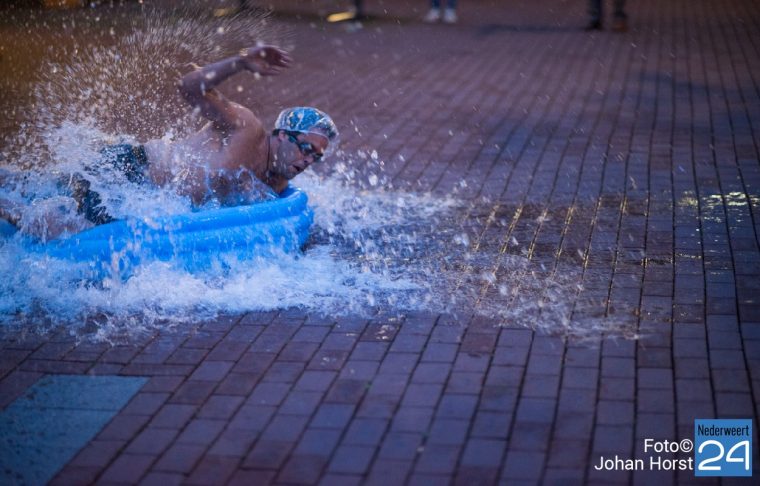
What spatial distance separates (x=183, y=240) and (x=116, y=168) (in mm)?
757

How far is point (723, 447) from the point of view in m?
3.41

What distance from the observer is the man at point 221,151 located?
541cm

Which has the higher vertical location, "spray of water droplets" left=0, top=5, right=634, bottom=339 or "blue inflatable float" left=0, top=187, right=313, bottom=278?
"blue inflatable float" left=0, top=187, right=313, bottom=278

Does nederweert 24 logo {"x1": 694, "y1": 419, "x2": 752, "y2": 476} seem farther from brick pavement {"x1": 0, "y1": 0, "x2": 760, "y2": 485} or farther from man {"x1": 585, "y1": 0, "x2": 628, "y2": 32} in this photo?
man {"x1": 585, "y1": 0, "x2": 628, "y2": 32}

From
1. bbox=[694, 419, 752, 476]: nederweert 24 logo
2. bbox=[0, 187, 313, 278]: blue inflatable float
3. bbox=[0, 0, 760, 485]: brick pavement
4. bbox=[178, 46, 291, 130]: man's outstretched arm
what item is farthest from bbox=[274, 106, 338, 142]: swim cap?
bbox=[694, 419, 752, 476]: nederweert 24 logo

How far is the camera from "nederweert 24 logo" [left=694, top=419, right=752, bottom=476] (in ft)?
10.8

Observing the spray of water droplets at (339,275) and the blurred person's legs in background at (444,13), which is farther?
the blurred person's legs in background at (444,13)

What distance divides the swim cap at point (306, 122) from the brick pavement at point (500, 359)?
132cm

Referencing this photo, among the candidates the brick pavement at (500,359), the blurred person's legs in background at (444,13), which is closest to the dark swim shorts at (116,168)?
the brick pavement at (500,359)

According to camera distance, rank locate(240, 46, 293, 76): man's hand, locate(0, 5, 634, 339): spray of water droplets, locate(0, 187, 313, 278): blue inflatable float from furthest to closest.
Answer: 1. locate(240, 46, 293, 76): man's hand
2. locate(0, 187, 313, 278): blue inflatable float
3. locate(0, 5, 634, 339): spray of water droplets

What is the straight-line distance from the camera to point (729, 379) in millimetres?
3957

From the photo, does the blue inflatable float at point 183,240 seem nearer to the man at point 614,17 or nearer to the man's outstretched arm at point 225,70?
the man's outstretched arm at point 225,70

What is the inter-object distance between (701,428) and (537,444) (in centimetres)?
68

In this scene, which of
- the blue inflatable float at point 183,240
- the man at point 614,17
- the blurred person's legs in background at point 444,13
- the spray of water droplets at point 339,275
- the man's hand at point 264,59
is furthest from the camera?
the blurred person's legs in background at point 444,13
